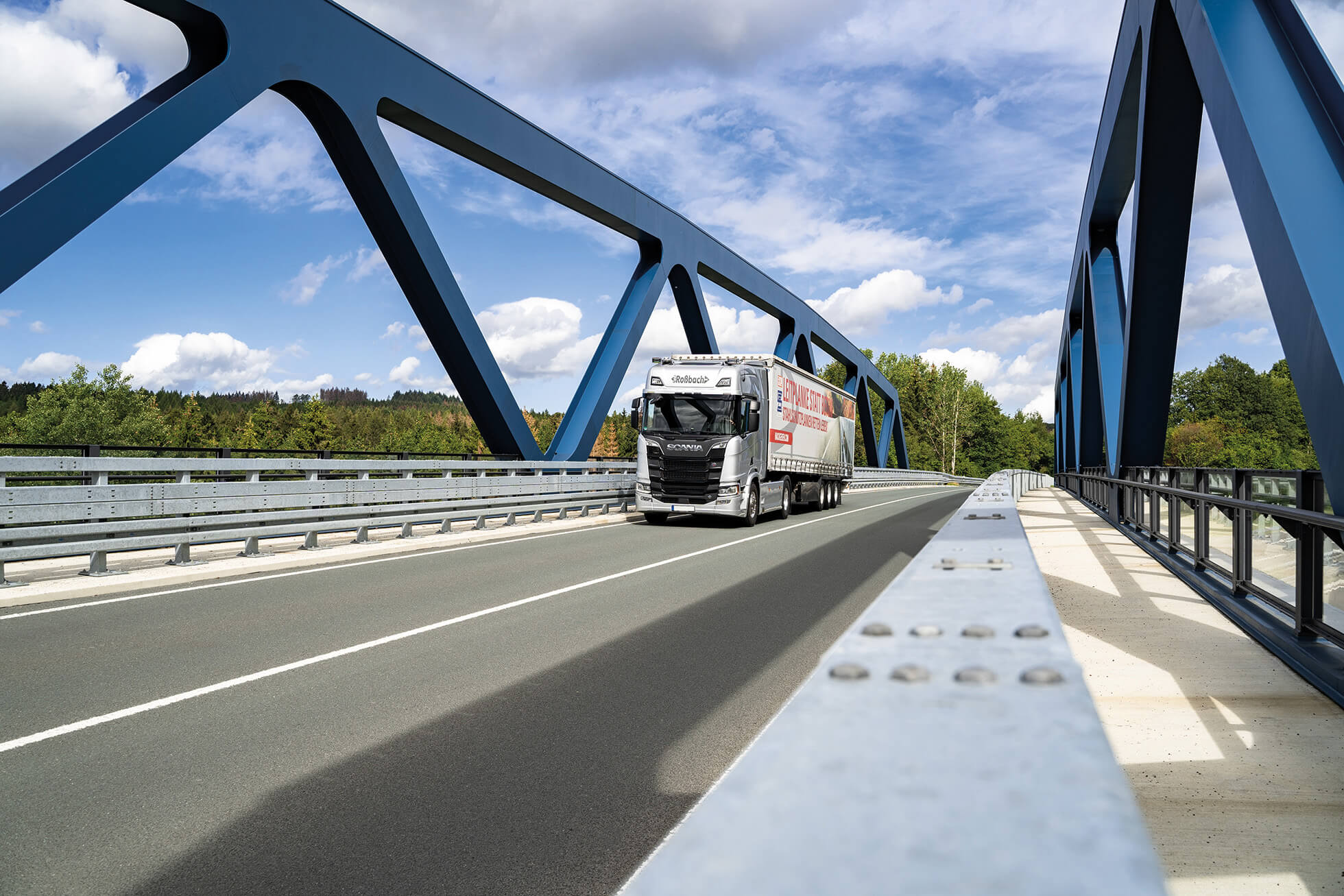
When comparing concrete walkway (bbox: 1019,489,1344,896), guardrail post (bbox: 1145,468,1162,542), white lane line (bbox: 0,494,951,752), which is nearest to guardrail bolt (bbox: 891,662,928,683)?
concrete walkway (bbox: 1019,489,1344,896)

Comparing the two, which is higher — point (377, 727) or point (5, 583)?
point (5, 583)

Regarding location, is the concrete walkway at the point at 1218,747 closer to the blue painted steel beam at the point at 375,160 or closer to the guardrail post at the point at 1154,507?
the guardrail post at the point at 1154,507

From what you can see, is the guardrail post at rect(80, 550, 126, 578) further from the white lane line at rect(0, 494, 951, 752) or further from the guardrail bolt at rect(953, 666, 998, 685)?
the guardrail bolt at rect(953, 666, 998, 685)

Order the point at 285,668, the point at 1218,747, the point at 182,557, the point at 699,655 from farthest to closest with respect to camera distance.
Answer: the point at 182,557 < the point at 699,655 < the point at 285,668 < the point at 1218,747

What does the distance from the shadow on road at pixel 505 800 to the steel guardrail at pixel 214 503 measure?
248 inches

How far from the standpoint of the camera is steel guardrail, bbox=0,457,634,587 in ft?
29.8

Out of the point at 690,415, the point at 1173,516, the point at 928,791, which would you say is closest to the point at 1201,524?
the point at 1173,516

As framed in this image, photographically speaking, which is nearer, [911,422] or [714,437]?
[714,437]

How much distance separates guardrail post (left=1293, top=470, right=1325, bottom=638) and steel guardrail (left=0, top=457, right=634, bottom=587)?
408 inches

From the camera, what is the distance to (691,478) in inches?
772

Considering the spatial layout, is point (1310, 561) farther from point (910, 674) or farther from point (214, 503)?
point (214, 503)

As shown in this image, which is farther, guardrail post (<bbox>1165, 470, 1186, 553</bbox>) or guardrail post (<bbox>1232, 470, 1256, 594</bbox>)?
guardrail post (<bbox>1165, 470, 1186, 553</bbox>)

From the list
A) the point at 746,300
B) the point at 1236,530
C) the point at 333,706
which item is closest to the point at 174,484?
the point at 333,706

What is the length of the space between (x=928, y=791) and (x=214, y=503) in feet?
39.4
